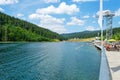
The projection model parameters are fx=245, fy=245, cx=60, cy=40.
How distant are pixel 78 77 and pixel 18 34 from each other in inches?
5965

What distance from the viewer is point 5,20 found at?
19638cm

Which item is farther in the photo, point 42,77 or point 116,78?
point 42,77

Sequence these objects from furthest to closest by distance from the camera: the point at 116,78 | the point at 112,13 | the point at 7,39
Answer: the point at 7,39, the point at 112,13, the point at 116,78

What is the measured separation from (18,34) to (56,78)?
151m

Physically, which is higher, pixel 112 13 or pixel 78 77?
pixel 112 13

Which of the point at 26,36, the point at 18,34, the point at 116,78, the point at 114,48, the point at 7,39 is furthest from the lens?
the point at 26,36

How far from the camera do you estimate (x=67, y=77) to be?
21906mm

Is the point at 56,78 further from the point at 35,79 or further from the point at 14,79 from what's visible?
the point at 14,79

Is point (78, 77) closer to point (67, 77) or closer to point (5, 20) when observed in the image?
point (67, 77)

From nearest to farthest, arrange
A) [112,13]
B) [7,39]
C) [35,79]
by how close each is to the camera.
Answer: [35,79], [112,13], [7,39]

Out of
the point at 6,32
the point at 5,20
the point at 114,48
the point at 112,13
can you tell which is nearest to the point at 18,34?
the point at 6,32

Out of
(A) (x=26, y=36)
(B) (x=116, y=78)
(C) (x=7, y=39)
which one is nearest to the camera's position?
(B) (x=116, y=78)

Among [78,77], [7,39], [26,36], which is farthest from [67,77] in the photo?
[26,36]

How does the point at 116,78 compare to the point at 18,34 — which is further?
the point at 18,34
